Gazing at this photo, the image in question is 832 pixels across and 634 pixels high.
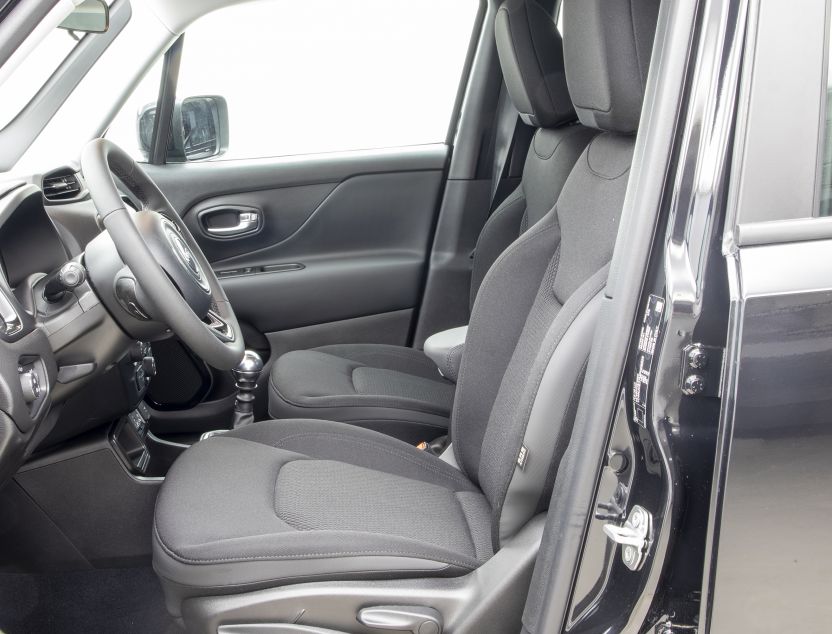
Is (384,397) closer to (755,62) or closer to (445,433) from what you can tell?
(445,433)

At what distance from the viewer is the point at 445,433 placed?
204cm

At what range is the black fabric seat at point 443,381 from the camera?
1.96 meters

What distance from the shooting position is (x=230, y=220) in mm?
2617

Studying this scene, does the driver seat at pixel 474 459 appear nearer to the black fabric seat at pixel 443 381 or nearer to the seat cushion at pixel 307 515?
the seat cushion at pixel 307 515

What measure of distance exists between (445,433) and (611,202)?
831mm

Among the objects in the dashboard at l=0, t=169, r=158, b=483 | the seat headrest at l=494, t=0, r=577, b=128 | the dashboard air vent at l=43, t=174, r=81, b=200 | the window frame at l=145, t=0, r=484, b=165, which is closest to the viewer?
the dashboard at l=0, t=169, r=158, b=483

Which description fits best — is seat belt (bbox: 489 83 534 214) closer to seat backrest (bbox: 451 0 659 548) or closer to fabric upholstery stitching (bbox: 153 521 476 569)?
seat backrest (bbox: 451 0 659 548)

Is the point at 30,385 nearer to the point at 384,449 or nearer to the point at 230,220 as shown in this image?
the point at 384,449

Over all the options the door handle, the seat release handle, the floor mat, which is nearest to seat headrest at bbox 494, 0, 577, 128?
the door handle

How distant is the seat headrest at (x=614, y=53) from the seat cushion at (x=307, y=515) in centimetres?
67

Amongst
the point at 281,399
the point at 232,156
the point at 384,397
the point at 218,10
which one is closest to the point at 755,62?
the point at 384,397

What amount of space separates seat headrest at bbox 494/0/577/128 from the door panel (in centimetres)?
80

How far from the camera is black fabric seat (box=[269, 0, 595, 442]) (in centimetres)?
196

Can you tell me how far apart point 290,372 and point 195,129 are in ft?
2.71
